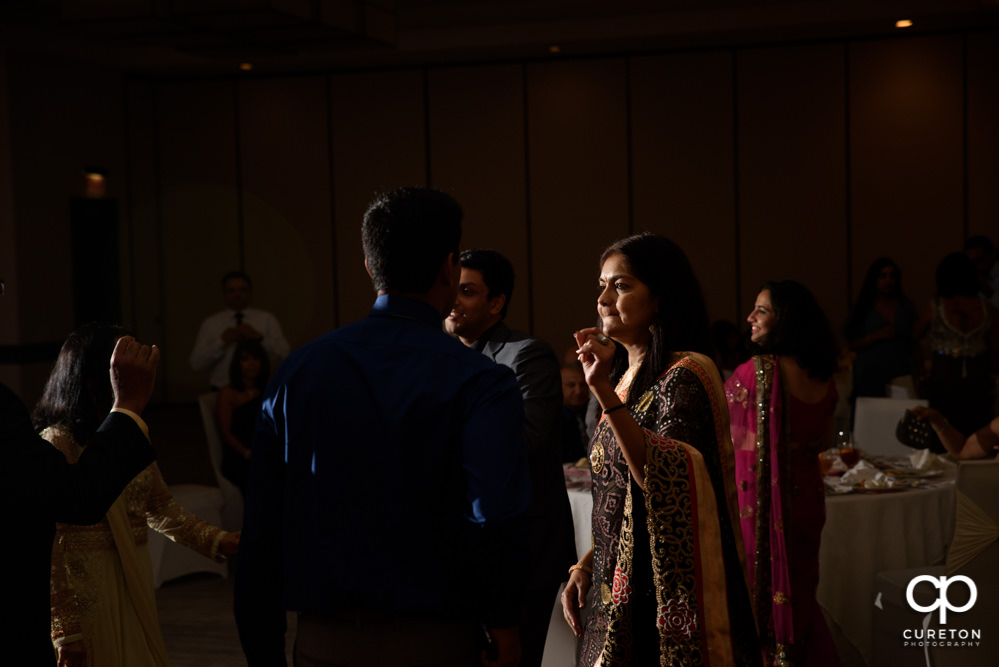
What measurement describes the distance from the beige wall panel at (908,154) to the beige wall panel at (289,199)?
5.49 meters

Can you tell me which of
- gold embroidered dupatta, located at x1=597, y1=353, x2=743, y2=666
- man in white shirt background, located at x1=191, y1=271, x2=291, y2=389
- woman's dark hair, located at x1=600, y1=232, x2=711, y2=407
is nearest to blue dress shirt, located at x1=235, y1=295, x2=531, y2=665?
gold embroidered dupatta, located at x1=597, y1=353, x2=743, y2=666

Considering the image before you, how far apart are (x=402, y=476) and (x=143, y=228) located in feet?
32.6

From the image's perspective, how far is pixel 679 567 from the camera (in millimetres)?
1874

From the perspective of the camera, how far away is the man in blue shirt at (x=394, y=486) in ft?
4.52

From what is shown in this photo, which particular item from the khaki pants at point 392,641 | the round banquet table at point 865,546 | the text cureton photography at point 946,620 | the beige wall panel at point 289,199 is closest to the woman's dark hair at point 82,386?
the khaki pants at point 392,641

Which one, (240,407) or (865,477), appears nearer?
(865,477)

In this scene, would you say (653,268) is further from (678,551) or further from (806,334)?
(806,334)

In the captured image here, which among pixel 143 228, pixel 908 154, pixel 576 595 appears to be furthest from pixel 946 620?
pixel 143 228

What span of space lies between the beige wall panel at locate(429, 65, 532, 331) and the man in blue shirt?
8257 millimetres

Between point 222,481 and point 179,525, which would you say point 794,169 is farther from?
point 179,525

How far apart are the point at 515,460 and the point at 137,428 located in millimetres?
662

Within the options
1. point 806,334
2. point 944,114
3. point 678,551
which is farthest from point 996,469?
point 944,114

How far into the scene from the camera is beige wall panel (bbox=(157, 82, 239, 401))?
412 inches

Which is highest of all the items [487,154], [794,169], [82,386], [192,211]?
[487,154]
